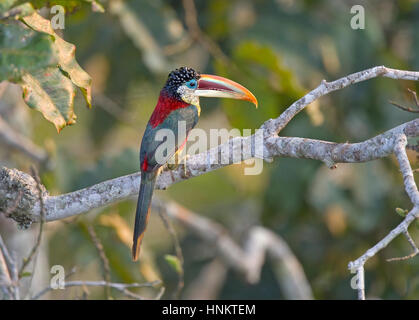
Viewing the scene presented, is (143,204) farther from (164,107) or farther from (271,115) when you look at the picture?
(271,115)

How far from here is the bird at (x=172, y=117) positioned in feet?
11.0

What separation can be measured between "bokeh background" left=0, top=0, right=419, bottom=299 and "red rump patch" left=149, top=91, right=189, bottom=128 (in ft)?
3.03

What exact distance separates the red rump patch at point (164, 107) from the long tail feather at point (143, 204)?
0.54m

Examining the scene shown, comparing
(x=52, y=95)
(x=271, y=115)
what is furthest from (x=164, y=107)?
(x=52, y=95)

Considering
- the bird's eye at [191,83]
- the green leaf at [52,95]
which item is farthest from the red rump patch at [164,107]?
the green leaf at [52,95]

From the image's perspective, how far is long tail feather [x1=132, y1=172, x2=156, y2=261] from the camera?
11.0 ft

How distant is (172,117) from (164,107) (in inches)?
5.7

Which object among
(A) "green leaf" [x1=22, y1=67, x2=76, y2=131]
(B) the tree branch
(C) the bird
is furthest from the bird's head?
(A) "green leaf" [x1=22, y1=67, x2=76, y2=131]

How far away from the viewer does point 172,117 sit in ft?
12.6

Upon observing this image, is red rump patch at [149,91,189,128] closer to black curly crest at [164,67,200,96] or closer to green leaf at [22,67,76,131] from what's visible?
black curly crest at [164,67,200,96]

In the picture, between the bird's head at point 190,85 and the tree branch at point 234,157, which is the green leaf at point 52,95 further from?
the bird's head at point 190,85
